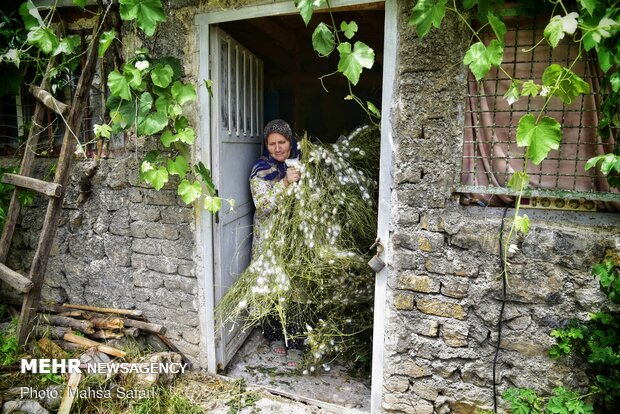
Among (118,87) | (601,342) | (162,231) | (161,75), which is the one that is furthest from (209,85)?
(601,342)

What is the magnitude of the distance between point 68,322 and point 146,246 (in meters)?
0.85

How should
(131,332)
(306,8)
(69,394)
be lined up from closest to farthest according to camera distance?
(306,8)
(69,394)
(131,332)

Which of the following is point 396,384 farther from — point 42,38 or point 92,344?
point 42,38

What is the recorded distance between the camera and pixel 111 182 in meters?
2.85

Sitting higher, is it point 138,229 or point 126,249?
point 138,229

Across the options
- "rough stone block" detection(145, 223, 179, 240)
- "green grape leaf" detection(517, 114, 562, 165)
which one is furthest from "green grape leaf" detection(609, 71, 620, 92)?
"rough stone block" detection(145, 223, 179, 240)

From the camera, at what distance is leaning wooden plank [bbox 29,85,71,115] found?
101 inches

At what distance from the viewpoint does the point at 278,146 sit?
3193 mm

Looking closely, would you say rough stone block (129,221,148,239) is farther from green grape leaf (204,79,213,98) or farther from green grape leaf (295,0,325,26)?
green grape leaf (295,0,325,26)

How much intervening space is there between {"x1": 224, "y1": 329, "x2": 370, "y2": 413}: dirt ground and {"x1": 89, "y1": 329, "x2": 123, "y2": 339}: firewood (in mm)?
872

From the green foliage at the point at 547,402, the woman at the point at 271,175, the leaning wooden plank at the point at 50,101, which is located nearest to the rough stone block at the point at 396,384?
the green foliage at the point at 547,402

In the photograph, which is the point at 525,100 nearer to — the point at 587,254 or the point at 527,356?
the point at 587,254

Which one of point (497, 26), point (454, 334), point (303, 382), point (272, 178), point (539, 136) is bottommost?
point (303, 382)

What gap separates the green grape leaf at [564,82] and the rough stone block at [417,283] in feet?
3.59
